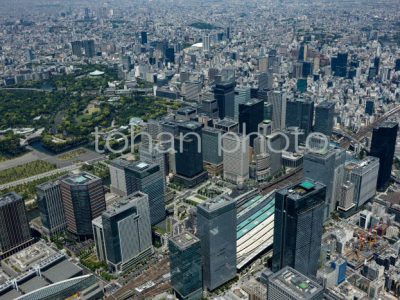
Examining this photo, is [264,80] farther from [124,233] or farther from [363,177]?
[124,233]

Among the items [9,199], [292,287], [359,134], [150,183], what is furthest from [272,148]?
[9,199]

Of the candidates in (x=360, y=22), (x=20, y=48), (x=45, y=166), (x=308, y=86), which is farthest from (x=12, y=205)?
(x=360, y=22)

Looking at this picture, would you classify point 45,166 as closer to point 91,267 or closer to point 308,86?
point 91,267

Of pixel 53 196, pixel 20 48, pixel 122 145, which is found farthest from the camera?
pixel 20 48

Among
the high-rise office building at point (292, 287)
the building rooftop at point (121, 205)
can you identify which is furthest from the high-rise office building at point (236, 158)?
the high-rise office building at point (292, 287)

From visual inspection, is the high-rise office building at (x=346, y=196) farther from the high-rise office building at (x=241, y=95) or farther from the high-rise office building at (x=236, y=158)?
the high-rise office building at (x=241, y=95)

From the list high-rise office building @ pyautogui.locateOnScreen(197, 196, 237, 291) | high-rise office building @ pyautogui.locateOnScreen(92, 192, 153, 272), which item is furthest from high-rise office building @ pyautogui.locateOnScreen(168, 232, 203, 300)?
high-rise office building @ pyautogui.locateOnScreen(92, 192, 153, 272)

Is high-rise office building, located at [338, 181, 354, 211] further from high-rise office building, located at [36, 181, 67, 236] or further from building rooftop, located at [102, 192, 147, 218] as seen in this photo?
Answer: high-rise office building, located at [36, 181, 67, 236]
